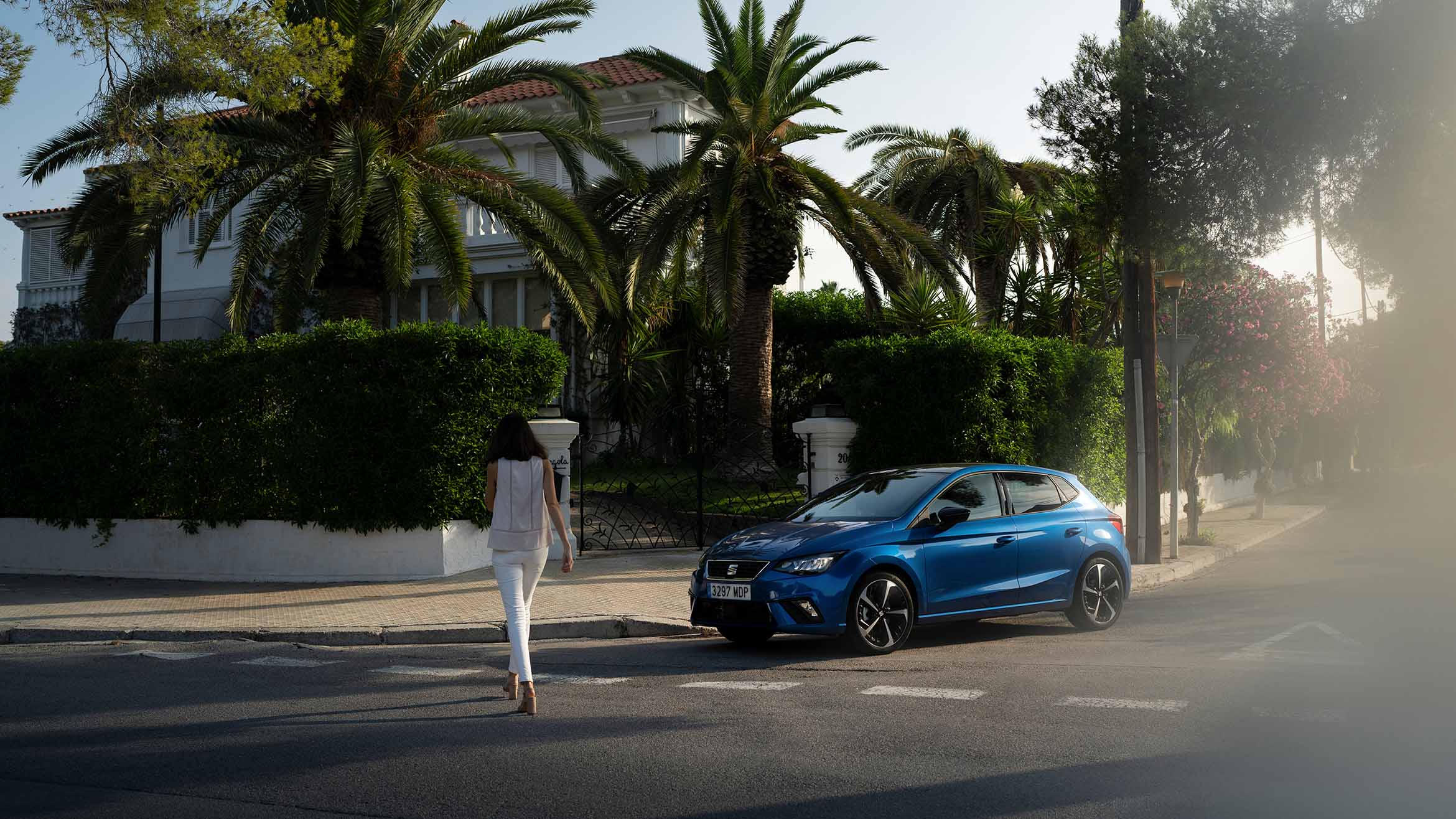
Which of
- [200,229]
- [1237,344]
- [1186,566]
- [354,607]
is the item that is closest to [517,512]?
[354,607]

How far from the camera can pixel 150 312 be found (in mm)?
33375

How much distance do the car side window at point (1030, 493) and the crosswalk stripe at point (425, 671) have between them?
4757mm

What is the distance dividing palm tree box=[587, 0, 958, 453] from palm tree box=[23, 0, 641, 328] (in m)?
2.51

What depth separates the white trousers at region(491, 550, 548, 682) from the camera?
7492mm

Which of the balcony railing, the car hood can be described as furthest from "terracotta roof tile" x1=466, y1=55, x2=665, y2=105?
the car hood

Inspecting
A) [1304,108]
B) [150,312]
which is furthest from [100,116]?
[150,312]

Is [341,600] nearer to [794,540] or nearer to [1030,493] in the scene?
[794,540]

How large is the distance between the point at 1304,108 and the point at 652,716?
10070mm

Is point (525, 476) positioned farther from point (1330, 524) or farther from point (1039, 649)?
point (1330, 524)

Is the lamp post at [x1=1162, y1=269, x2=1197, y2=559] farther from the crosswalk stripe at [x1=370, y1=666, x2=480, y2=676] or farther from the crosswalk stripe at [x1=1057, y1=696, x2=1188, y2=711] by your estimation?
the crosswalk stripe at [x1=370, y1=666, x2=480, y2=676]

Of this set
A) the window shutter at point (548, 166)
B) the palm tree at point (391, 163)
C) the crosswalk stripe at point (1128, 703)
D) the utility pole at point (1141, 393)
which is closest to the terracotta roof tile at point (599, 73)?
the window shutter at point (548, 166)

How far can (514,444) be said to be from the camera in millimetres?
7871

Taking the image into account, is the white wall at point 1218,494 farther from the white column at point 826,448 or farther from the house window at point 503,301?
the house window at point 503,301

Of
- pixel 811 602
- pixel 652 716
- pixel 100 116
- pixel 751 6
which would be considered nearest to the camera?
pixel 652 716
